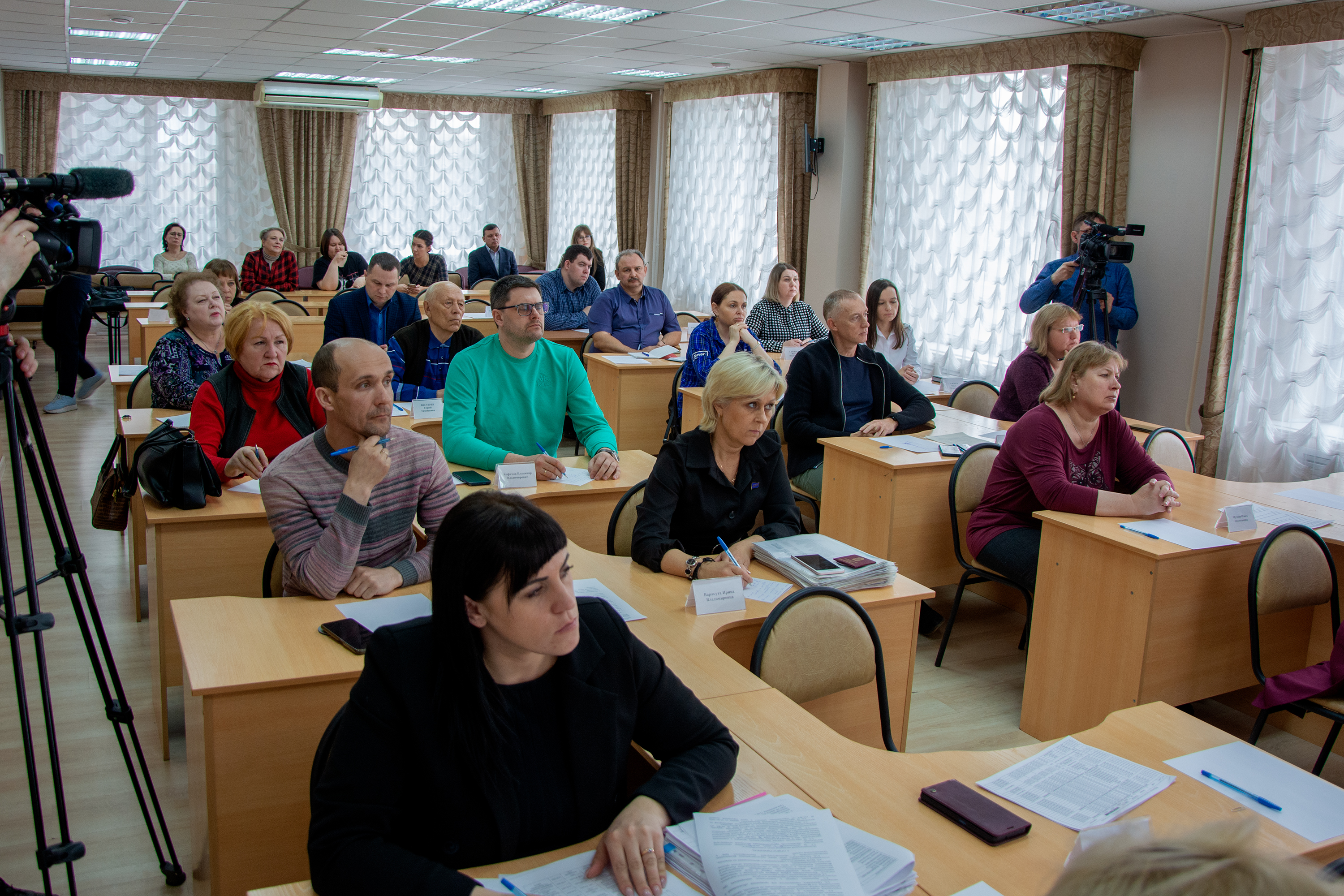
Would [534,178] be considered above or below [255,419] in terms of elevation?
above

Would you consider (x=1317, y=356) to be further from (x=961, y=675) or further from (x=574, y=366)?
(x=574, y=366)

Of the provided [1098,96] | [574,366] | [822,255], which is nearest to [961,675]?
[574,366]

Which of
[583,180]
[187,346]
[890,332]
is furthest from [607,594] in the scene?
[583,180]

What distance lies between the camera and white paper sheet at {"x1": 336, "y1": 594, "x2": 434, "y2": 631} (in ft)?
7.77

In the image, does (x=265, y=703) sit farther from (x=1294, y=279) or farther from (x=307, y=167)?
(x=307, y=167)

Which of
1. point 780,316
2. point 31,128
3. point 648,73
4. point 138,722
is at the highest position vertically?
point 648,73

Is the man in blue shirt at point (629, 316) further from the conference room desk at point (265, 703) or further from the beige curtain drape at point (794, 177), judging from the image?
the conference room desk at point (265, 703)

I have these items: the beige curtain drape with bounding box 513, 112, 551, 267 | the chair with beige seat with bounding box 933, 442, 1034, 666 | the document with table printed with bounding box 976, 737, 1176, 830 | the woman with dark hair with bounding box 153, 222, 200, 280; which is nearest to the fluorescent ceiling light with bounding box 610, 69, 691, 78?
the beige curtain drape with bounding box 513, 112, 551, 267

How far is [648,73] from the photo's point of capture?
1021cm

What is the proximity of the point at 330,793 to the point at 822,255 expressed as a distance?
826cm

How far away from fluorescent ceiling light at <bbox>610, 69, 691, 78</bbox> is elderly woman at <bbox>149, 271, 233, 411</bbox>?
6420mm

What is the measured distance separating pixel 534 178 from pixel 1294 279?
10.5 meters

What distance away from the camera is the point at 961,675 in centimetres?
400

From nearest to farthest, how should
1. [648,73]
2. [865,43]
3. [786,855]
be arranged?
[786,855] < [865,43] < [648,73]
